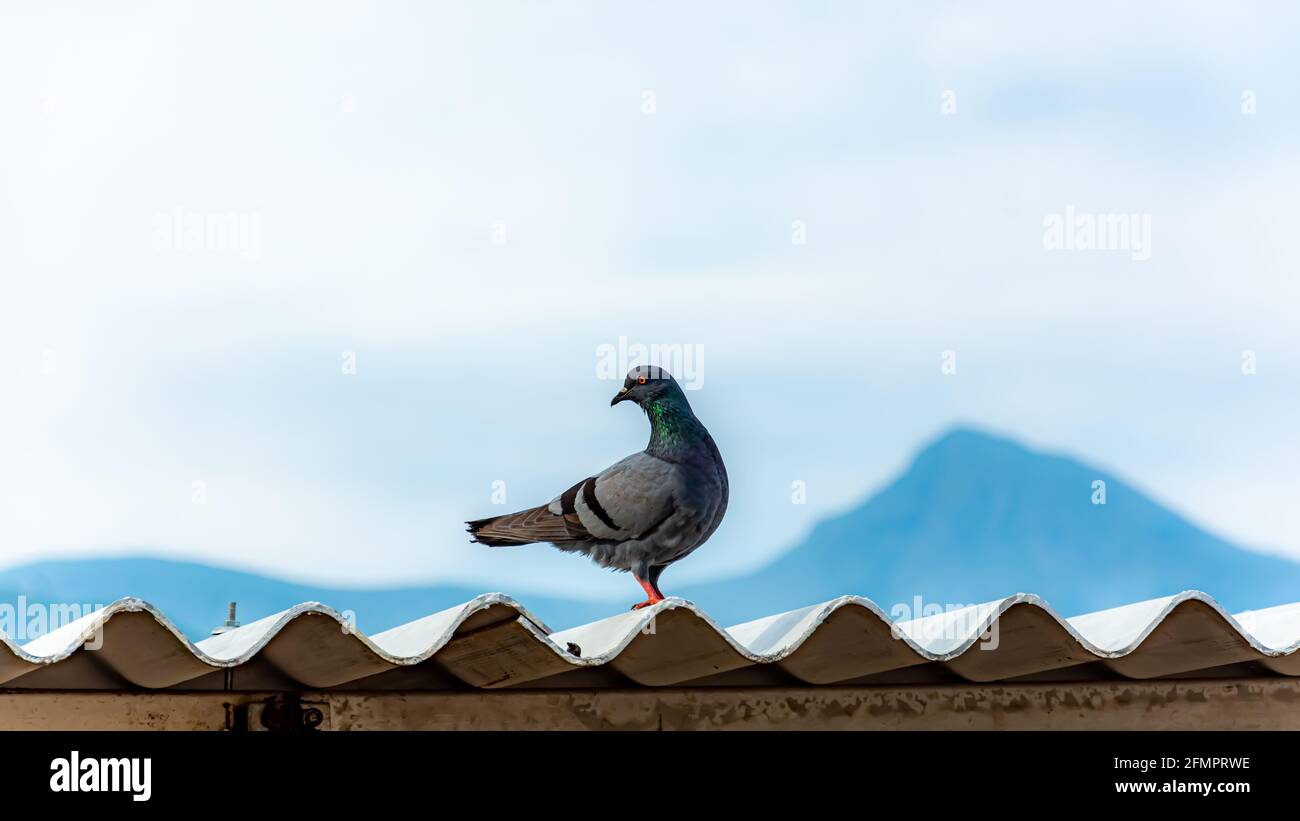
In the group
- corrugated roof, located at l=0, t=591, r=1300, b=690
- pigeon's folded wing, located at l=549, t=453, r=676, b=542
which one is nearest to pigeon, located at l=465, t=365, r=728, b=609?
pigeon's folded wing, located at l=549, t=453, r=676, b=542

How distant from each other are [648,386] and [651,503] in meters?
0.72

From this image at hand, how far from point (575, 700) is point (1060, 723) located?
4.65 ft

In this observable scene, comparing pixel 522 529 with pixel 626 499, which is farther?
pixel 522 529

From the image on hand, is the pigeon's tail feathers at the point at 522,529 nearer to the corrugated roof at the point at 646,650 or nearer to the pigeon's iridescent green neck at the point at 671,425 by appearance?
the pigeon's iridescent green neck at the point at 671,425

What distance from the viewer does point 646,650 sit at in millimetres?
4035

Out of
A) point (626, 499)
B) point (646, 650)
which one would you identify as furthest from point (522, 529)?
point (646, 650)

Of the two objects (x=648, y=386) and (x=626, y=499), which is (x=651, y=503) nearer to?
(x=626, y=499)

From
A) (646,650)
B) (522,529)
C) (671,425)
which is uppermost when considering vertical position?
(671,425)

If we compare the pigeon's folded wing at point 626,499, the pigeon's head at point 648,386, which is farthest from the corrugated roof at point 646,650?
the pigeon's head at point 648,386

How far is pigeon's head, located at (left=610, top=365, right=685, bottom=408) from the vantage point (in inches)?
241

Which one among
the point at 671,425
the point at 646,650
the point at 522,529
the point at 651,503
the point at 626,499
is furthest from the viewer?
the point at 522,529

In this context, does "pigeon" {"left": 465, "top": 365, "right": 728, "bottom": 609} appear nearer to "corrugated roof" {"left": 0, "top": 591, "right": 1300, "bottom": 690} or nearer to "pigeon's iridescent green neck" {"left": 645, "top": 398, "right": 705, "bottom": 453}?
"pigeon's iridescent green neck" {"left": 645, "top": 398, "right": 705, "bottom": 453}

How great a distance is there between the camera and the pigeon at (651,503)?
565 cm
